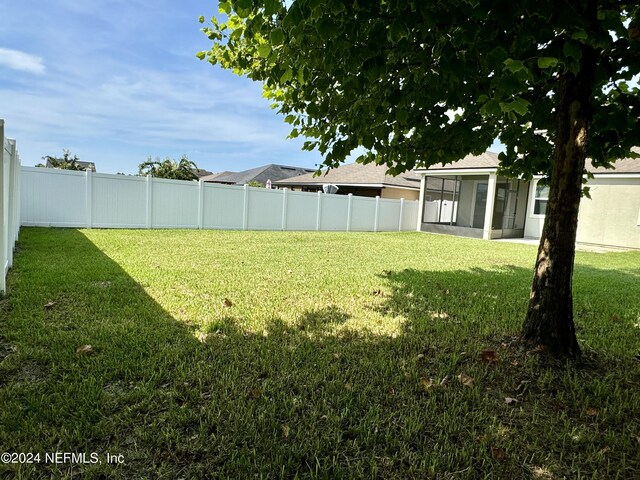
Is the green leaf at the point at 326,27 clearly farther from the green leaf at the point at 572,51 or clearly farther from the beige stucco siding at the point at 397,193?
the beige stucco siding at the point at 397,193

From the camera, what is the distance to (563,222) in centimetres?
328

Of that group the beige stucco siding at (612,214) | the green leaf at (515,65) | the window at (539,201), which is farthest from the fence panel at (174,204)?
the beige stucco siding at (612,214)

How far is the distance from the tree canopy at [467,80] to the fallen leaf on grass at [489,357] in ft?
1.43

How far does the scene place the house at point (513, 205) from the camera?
48.9ft

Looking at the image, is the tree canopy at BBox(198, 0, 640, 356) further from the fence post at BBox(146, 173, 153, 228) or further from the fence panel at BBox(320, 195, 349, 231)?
the fence panel at BBox(320, 195, 349, 231)

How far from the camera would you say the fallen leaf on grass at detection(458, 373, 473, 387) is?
2.93 meters

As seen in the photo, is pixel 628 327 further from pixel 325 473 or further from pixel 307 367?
pixel 325 473

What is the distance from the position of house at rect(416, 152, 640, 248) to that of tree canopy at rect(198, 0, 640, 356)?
1023 centimetres

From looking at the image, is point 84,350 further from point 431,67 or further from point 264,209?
point 264,209

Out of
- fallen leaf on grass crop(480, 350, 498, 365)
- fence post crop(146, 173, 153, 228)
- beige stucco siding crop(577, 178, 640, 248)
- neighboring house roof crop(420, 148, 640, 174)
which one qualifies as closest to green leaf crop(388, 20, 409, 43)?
fallen leaf on grass crop(480, 350, 498, 365)

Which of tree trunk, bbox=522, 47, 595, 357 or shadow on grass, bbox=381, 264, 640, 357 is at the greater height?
tree trunk, bbox=522, 47, 595, 357

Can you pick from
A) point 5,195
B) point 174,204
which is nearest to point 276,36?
point 5,195

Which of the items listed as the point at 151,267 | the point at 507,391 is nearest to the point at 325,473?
the point at 507,391

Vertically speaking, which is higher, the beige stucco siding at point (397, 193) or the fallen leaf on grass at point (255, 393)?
the beige stucco siding at point (397, 193)
